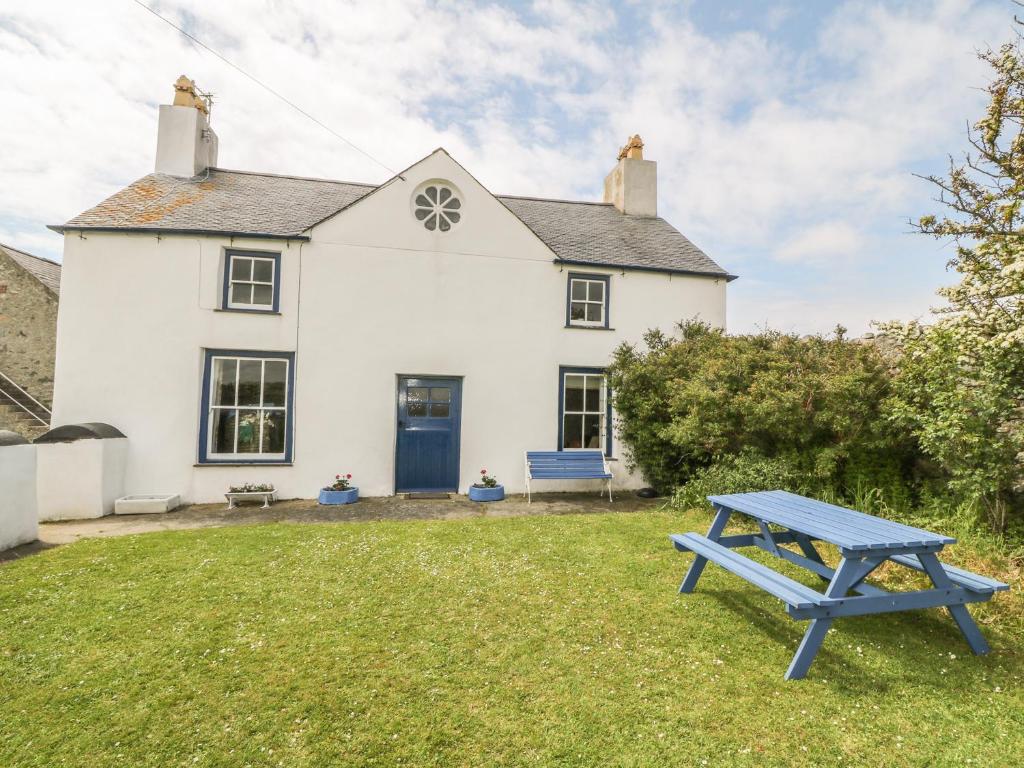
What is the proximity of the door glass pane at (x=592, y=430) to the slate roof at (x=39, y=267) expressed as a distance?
44.1ft

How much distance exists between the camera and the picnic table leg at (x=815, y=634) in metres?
3.51

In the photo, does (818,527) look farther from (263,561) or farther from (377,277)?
(377,277)

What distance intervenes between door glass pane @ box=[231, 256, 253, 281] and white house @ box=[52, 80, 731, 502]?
0.22ft

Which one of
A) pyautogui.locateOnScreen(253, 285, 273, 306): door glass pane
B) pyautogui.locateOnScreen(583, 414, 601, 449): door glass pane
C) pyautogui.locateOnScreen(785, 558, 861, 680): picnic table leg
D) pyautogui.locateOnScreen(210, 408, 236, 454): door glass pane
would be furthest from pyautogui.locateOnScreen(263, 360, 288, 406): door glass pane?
pyautogui.locateOnScreen(785, 558, 861, 680): picnic table leg

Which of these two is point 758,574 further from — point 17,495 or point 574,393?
point 17,495

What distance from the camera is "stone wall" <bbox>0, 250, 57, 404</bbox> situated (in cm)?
1141

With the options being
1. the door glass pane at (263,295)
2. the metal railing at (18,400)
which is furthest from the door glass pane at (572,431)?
the metal railing at (18,400)

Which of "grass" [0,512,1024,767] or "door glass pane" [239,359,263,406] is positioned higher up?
"door glass pane" [239,359,263,406]

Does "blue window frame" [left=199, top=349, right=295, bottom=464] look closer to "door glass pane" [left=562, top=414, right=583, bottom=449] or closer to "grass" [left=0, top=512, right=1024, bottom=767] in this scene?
"grass" [left=0, top=512, right=1024, bottom=767]

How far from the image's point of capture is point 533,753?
2754 millimetres

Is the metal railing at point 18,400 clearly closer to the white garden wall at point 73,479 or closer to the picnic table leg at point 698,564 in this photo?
the white garden wall at point 73,479

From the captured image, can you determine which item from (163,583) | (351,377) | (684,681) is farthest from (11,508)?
(684,681)

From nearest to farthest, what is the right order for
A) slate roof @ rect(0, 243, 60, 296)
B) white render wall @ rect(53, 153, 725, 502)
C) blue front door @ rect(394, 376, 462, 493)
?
white render wall @ rect(53, 153, 725, 502) → blue front door @ rect(394, 376, 462, 493) → slate roof @ rect(0, 243, 60, 296)

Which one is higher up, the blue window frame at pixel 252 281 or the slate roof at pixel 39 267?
the slate roof at pixel 39 267
